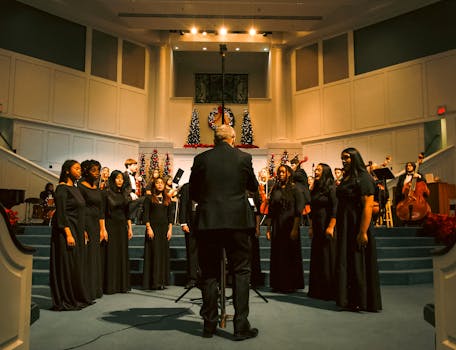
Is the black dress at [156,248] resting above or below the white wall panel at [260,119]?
below

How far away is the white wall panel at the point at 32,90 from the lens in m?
11.9

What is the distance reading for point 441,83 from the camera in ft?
38.2

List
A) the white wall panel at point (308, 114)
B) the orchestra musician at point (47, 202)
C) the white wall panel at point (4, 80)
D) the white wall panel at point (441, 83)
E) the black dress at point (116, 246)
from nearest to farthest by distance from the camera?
the black dress at point (116, 246), the orchestra musician at point (47, 202), the white wall panel at point (441, 83), the white wall panel at point (4, 80), the white wall panel at point (308, 114)

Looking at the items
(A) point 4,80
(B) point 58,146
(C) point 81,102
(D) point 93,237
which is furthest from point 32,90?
(D) point 93,237

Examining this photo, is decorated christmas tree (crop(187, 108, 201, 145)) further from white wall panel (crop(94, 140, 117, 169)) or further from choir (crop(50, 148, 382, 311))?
choir (crop(50, 148, 382, 311))

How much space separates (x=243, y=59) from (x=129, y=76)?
14.8 feet

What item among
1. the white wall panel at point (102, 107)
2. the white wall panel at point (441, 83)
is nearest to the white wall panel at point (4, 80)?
the white wall panel at point (102, 107)

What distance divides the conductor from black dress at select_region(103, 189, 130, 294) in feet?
8.29

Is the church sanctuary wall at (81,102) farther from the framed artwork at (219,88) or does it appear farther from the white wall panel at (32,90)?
the framed artwork at (219,88)

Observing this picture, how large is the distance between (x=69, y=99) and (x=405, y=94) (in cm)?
999

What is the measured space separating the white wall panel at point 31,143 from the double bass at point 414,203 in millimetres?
9620

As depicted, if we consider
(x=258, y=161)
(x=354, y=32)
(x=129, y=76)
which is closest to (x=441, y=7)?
(x=354, y=32)

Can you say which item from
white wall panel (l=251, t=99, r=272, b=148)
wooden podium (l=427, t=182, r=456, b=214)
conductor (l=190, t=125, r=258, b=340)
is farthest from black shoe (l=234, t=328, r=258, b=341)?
white wall panel (l=251, t=99, r=272, b=148)

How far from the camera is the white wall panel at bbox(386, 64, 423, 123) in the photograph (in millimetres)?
12148
